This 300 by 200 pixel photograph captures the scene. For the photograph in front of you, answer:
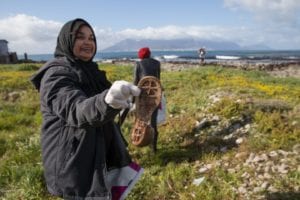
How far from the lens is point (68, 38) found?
10.8 feet

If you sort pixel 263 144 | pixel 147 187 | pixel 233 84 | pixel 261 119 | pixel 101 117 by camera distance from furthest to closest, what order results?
1. pixel 233 84
2. pixel 261 119
3. pixel 263 144
4. pixel 147 187
5. pixel 101 117

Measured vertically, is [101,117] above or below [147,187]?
above

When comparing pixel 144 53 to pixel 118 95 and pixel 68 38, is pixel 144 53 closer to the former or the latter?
pixel 68 38

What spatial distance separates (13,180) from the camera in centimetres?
691

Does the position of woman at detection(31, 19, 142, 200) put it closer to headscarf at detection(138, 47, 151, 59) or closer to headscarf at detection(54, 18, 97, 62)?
headscarf at detection(54, 18, 97, 62)

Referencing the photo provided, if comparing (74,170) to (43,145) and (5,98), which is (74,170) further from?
(5,98)

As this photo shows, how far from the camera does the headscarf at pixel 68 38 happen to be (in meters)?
3.29

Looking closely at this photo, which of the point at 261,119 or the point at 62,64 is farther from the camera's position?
the point at 261,119

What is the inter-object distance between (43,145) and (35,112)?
33.6 ft

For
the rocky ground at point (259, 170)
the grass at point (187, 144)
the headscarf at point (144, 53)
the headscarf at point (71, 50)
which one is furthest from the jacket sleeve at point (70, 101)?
the headscarf at point (144, 53)

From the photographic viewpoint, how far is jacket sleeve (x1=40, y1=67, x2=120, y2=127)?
2.64m

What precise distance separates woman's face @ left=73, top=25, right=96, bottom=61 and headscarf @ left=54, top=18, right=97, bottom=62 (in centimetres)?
3

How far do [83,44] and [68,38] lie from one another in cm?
14

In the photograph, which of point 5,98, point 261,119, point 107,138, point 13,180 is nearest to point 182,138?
point 261,119
